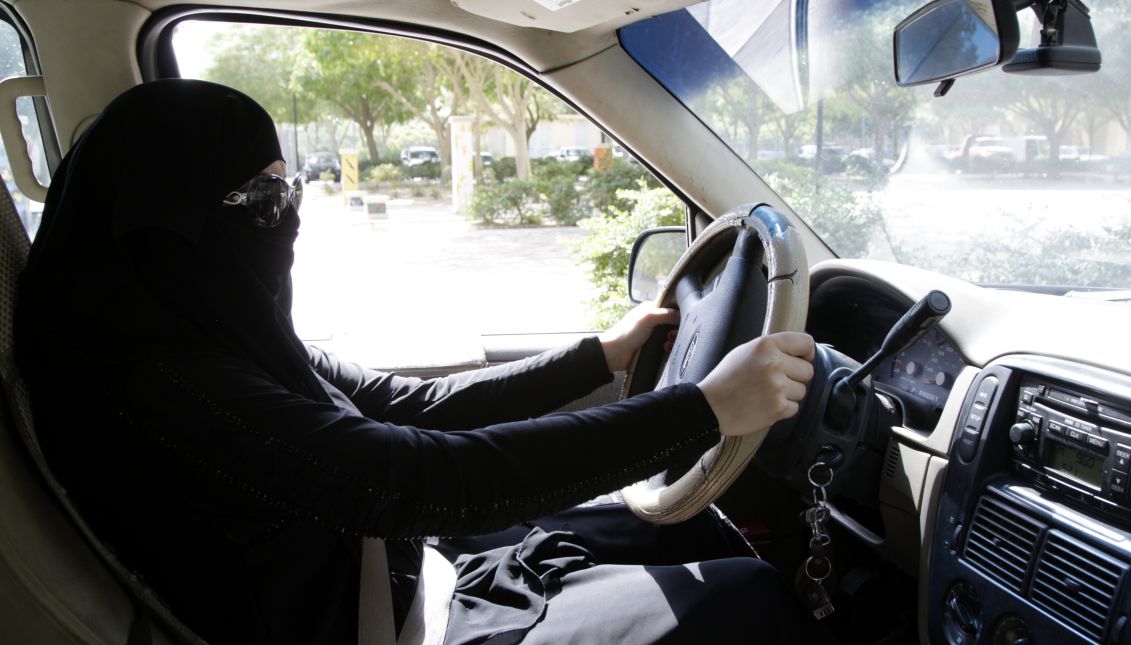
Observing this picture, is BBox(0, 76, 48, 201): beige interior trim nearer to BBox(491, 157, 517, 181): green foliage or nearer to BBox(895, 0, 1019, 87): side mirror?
BBox(895, 0, 1019, 87): side mirror

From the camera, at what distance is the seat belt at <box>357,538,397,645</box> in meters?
→ 1.41

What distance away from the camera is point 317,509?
1.23 metres

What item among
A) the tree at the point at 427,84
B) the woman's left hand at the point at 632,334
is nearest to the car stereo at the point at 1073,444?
the woman's left hand at the point at 632,334

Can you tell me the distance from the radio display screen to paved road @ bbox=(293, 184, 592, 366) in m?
1.93

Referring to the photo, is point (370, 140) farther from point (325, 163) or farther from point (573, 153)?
point (573, 153)

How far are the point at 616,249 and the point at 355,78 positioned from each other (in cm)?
1166

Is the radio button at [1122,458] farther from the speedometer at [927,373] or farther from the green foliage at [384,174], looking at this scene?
the green foliage at [384,174]

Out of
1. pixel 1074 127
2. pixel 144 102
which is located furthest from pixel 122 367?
pixel 1074 127

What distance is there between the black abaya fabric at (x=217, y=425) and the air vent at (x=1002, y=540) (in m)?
0.61

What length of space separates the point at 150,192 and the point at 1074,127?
7.25 feet

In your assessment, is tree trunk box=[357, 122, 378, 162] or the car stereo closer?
the car stereo

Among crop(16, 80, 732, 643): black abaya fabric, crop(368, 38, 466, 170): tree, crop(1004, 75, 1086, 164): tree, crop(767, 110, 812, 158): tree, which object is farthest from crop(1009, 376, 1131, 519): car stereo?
crop(368, 38, 466, 170): tree

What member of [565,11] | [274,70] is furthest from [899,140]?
[274,70]

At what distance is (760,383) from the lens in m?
1.33
